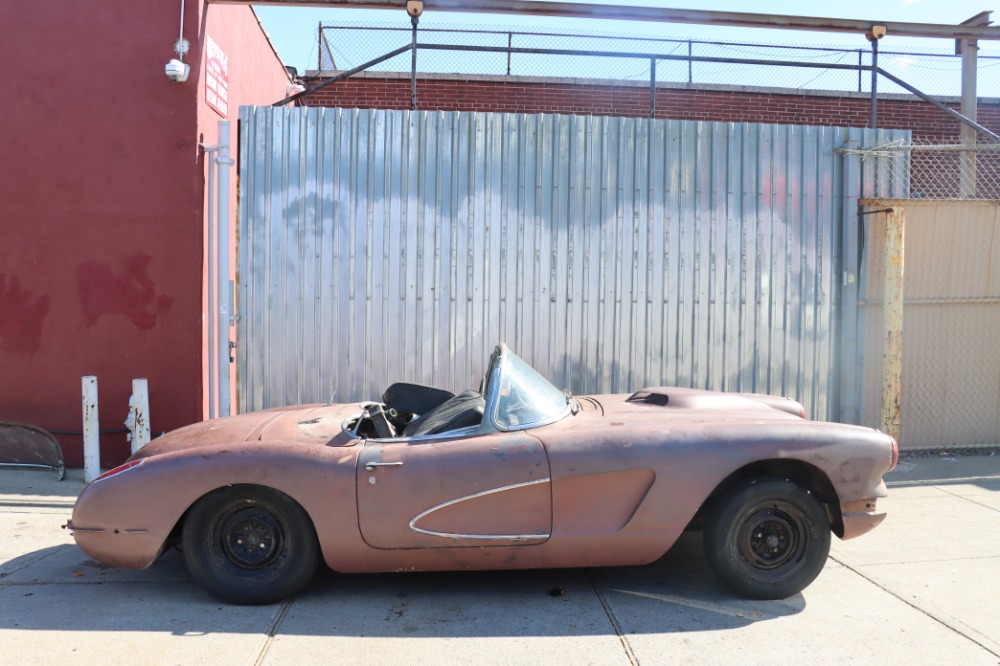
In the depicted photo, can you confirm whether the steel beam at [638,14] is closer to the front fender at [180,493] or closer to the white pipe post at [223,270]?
the white pipe post at [223,270]

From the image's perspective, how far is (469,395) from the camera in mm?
4801

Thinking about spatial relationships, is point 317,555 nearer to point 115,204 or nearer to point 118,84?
point 115,204

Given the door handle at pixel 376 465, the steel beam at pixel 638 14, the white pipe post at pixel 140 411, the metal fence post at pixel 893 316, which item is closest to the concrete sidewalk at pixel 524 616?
the door handle at pixel 376 465

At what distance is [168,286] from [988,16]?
10.4 meters

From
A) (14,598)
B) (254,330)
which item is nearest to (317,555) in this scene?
(14,598)

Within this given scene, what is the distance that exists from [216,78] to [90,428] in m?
3.30

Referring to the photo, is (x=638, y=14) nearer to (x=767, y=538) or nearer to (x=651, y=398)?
(x=651, y=398)

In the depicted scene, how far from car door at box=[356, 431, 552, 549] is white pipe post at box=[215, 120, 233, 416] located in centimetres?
326

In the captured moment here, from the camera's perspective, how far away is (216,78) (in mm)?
7199

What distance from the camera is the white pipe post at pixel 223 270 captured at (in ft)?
22.2

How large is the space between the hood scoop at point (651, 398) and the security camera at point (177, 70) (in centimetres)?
464

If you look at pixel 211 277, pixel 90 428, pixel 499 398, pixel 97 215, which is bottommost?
pixel 90 428

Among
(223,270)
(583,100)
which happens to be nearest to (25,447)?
(223,270)

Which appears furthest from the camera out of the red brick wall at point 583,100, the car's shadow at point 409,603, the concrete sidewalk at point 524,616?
the red brick wall at point 583,100
